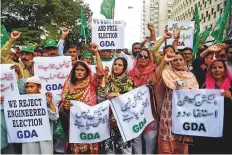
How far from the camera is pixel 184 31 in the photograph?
7949 millimetres

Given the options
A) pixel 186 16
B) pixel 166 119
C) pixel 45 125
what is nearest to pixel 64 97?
pixel 45 125

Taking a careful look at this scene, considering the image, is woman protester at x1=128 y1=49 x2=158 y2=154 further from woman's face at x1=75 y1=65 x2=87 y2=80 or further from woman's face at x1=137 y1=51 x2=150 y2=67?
woman's face at x1=75 y1=65 x2=87 y2=80

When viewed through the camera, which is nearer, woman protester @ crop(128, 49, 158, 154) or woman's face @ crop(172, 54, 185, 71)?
woman's face @ crop(172, 54, 185, 71)

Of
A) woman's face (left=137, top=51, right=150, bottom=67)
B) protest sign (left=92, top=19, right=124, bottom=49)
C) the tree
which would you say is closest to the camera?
woman's face (left=137, top=51, right=150, bottom=67)

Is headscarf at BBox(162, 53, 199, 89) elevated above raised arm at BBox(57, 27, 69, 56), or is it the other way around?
raised arm at BBox(57, 27, 69, 56)

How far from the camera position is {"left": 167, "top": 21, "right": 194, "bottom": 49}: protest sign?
7840 mm

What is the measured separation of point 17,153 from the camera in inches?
192

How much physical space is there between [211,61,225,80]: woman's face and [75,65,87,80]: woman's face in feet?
5.25

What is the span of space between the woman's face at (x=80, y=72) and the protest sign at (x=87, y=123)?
36cm

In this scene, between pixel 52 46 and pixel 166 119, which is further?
pixel 52 46

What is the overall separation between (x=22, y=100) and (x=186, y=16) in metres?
52.9

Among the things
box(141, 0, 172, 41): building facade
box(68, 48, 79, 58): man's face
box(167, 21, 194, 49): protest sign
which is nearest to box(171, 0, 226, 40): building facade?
box(167, 21, 194, 49): protest sign

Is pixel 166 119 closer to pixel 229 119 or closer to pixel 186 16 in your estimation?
pixel 229 119

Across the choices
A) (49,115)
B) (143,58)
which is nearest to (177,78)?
(143,58)
